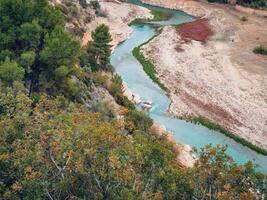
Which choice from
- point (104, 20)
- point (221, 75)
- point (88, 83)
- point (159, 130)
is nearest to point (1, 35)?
point (88, 83)

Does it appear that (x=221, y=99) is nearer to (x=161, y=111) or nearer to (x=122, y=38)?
(x=161, y=111)

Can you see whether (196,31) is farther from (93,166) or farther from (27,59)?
(93,166)

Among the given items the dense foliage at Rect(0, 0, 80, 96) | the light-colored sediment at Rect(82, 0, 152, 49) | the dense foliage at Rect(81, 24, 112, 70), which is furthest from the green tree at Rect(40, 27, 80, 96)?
the light-colored sediment at Rect(82, 0, 152, 49)

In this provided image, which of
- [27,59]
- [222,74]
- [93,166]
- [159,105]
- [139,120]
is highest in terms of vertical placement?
[93,166]

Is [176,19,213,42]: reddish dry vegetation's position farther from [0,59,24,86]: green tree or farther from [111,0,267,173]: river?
[0,59,24,86]: green tree

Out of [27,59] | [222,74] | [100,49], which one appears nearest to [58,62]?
[27,59]

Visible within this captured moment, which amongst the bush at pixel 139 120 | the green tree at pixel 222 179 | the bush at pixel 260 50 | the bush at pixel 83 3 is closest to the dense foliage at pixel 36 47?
the bush at pixel 139 120
